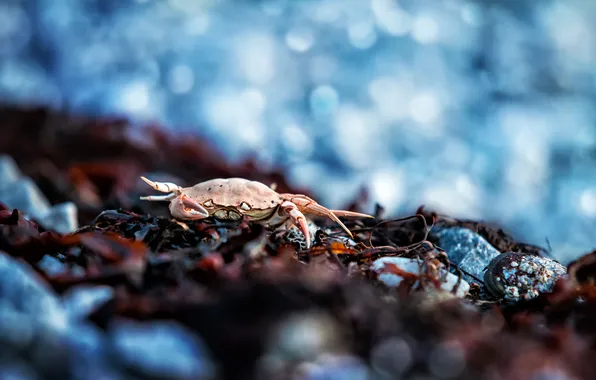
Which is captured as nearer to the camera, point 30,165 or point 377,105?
point 30,165

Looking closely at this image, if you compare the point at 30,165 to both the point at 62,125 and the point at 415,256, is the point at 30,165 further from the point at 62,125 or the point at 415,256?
the point at 415,256

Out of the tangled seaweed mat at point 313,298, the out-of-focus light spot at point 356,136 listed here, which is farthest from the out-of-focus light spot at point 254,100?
the tangled seaweed mat at point 313,298

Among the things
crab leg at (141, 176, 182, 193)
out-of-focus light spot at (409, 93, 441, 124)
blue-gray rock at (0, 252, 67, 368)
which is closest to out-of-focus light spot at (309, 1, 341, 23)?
out-of-focus light spot at (409, 93, 441, 124)

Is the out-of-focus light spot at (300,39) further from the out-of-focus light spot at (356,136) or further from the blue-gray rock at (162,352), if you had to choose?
the blue-gray rock at (162,352)

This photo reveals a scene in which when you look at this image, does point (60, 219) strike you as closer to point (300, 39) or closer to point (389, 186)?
point (389, 186)

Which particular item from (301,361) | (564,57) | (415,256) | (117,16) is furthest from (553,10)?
(301,361)

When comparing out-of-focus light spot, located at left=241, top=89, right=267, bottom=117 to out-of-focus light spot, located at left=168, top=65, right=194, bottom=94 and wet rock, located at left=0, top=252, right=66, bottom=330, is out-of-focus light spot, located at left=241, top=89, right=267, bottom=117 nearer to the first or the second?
out-of-focus light spot, located at left=168, top=65, right=194, bottom=94
